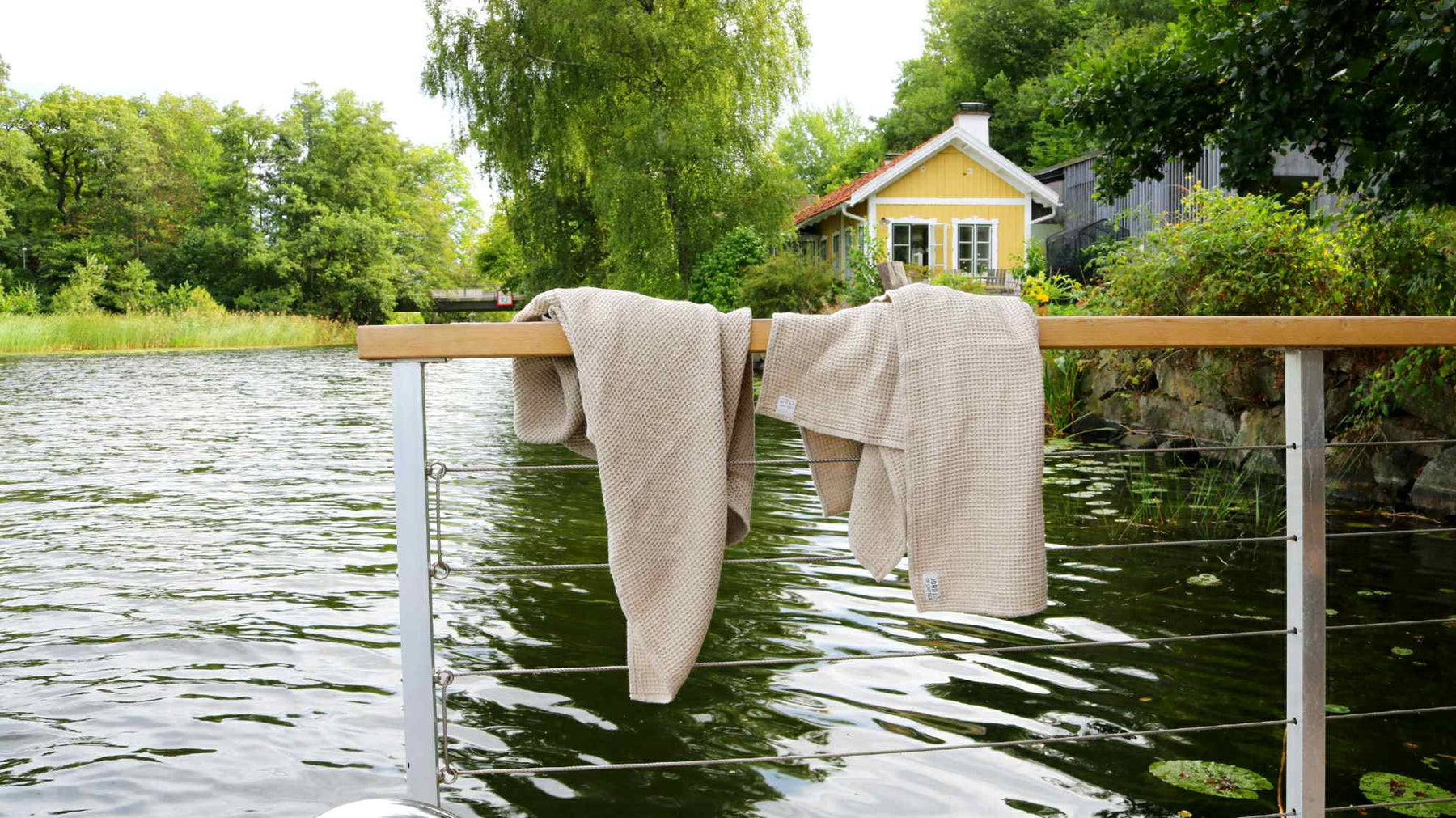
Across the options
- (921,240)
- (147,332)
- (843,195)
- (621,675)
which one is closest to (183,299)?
(147,332)

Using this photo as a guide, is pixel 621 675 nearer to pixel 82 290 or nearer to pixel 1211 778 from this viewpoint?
pixel 1211 778

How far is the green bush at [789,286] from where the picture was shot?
19.7m

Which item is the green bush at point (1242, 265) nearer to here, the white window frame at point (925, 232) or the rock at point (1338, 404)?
the rock at point (1338, 404)

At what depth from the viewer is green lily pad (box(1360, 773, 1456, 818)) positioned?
270 centimetres

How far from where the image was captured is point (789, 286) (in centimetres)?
1988

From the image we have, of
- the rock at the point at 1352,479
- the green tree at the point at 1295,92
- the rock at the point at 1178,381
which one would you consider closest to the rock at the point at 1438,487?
the rock at the point at 1352,479

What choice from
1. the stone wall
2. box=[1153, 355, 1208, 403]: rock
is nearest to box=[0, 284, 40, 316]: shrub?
the stone wall

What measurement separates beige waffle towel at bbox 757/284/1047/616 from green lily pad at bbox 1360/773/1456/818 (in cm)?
165

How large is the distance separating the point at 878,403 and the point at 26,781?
105 inches

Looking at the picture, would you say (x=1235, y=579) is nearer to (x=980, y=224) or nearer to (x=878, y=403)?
(x=878, y=403)

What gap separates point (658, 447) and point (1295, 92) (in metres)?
3.62

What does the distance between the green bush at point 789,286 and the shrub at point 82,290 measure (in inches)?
1000

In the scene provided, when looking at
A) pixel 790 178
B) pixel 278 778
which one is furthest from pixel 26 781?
pixel 790 178

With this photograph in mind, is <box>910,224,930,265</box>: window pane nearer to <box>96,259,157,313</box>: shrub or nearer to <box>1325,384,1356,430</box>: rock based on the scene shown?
<box>1325,384,1356,430</box>: rock
